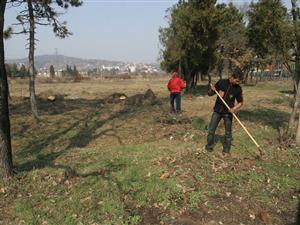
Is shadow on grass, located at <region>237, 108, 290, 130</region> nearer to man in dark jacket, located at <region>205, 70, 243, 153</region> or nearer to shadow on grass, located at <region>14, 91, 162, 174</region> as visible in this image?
man in dark jacket, located at <region>205, 70, 243, 153</region>

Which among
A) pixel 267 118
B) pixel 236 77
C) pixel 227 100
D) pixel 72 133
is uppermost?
pixel 236 77

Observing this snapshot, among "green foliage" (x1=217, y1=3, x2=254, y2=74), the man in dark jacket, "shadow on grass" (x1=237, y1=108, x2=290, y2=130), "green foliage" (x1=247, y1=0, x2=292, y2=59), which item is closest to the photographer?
the man in dark jacket

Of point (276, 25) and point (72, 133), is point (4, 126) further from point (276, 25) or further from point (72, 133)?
point (276, 25)

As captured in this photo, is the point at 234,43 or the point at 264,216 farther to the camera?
the point at 234,43

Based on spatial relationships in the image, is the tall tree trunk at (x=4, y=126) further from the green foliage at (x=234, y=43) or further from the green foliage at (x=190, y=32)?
the green foliage at (x=234, y=43)

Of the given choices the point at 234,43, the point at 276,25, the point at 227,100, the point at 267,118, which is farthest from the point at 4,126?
the point at 234,43

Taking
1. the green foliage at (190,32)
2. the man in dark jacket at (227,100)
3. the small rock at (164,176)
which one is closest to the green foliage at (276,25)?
the man in dark jacket at (227,100)

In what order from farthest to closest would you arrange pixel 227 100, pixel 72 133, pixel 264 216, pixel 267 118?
pixel 267 118
pixel 72 133
pixel 227 100
pixel 264 216

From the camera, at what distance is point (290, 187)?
627 centimetres

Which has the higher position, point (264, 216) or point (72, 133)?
point (72, 133)

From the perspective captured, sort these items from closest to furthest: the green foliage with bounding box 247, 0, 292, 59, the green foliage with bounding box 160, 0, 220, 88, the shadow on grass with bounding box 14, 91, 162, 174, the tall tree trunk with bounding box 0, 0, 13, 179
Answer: the tall tree trunk with bounding box 0, 0, 13, 179
the shadow on grass with bounding box 14, 91, 162, 174
the green foliage with bounding box 247, 0, 292, 59
the green foliage with bounding box 160, 0, 220, 88

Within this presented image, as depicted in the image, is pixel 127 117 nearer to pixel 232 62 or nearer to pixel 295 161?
pixel 295 161

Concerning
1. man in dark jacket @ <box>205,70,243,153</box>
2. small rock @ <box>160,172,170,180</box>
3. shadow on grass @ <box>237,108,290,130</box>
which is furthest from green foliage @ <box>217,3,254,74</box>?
small rock @ <box>160,172,170,180</box>

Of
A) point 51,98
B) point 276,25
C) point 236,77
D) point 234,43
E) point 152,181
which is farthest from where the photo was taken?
point 234,43
